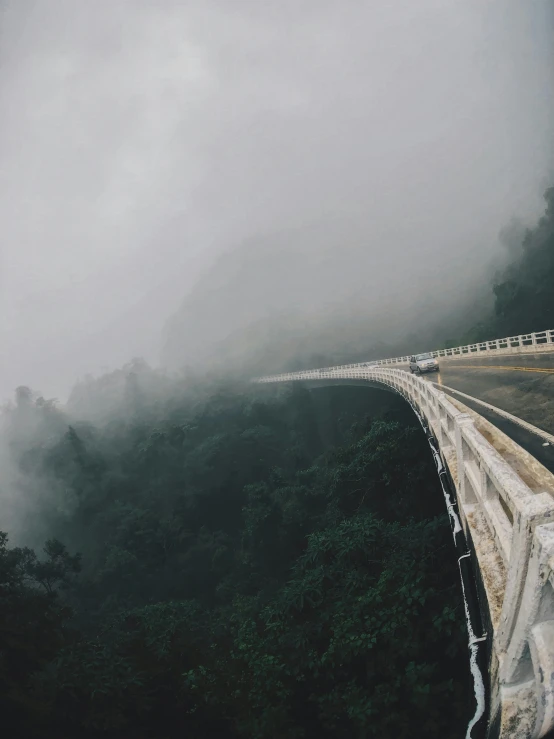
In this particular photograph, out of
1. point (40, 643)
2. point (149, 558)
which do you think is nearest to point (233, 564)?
point (149, 558)

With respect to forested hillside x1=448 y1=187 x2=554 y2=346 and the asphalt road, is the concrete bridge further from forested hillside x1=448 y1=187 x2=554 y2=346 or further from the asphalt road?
forested hillside x1=448 y1=187 x2=554 y2=346

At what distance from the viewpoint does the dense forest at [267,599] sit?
621 centimetres

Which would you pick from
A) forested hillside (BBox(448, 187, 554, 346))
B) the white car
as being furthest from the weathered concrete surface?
forested hillside (BBox(448, 187, 554, 346))

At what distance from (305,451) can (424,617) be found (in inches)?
1494

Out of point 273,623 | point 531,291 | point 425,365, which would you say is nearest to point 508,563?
point 273,623

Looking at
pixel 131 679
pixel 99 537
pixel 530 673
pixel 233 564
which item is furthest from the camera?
pixel 99 537

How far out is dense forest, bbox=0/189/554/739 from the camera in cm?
621

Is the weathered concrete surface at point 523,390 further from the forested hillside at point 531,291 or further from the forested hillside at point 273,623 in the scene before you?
the forested hillside at point 531,291

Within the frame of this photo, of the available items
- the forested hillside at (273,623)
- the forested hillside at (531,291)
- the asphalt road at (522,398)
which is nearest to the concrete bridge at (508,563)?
the asphalt road at (522,398)

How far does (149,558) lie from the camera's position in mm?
34625

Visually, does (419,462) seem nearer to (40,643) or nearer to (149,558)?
(40,643)

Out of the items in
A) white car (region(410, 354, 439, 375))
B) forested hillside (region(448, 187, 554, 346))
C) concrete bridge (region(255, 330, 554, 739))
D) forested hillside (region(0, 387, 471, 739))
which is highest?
forested hillside (region(448, 187, 554, 346))

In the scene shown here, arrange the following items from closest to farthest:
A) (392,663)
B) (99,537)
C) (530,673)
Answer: (530,673) < (392,663) < (99,537)

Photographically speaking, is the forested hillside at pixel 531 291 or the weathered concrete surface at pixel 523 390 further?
the forested hillside at pixel 531 291
